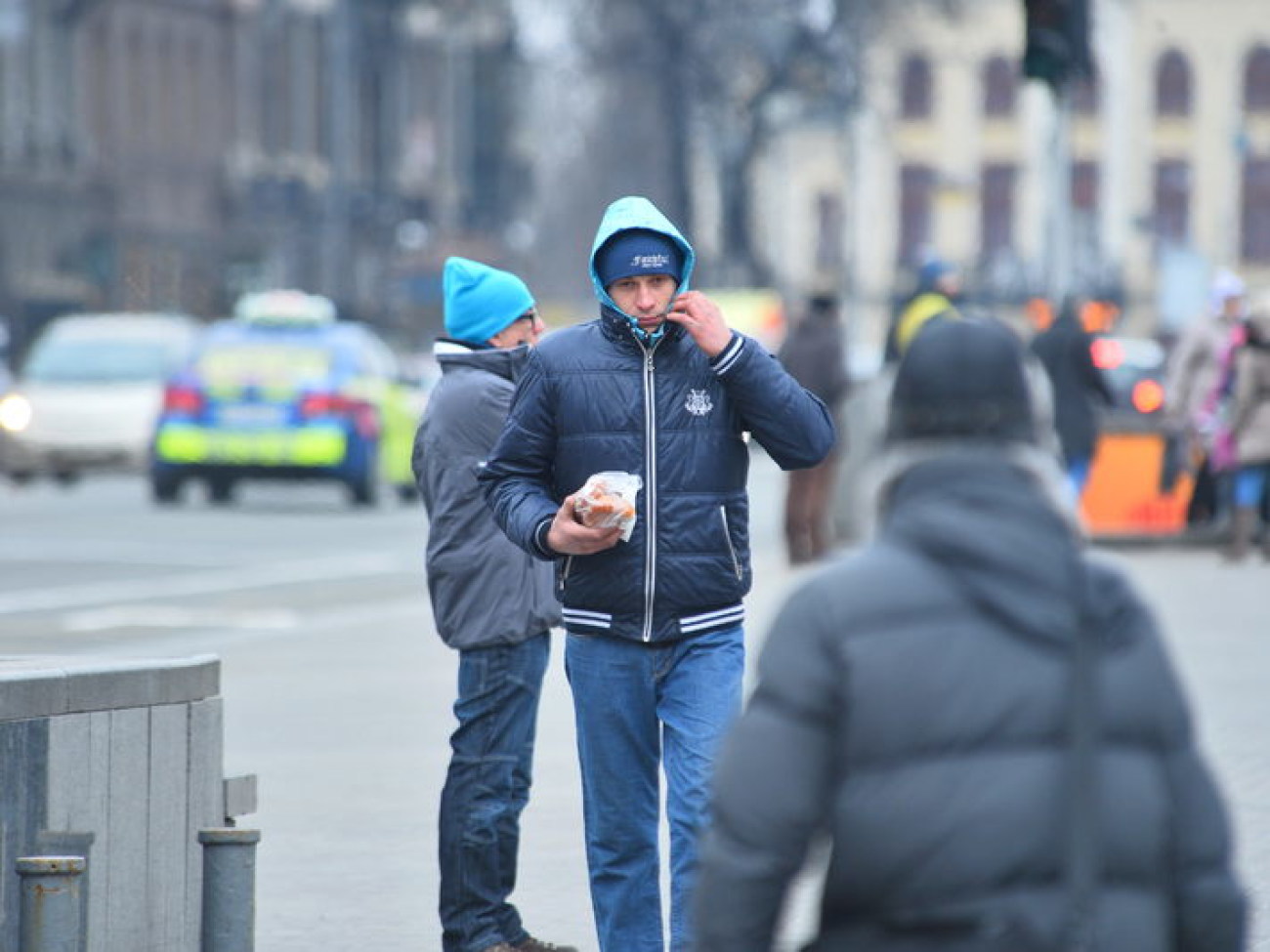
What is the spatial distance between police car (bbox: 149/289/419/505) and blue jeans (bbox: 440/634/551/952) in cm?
2025

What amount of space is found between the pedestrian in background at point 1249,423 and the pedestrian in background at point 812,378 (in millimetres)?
2475

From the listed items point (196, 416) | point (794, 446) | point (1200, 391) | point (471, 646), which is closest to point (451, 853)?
point (471, 646)

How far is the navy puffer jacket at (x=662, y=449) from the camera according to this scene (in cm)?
652

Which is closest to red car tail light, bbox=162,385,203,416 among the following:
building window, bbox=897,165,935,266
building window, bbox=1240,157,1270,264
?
building window, bbox=1240,157,1270,264

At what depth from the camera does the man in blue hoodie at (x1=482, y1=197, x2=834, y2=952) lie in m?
6.52

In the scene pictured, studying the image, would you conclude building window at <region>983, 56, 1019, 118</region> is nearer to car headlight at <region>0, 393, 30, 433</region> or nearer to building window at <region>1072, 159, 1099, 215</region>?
building window at <region>1072, 159, 1099, 215</region>

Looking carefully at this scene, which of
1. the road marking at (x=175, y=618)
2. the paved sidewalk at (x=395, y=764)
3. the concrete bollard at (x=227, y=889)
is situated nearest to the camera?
the concrete bollard at (x=227, y=889)

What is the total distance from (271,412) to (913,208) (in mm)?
88600

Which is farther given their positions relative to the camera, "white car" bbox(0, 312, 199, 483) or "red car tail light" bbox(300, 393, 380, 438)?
"white car" bbox(0, 312, 199, 483)

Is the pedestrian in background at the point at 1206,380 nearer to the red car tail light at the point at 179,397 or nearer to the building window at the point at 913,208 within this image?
the red car tail light at the point at 179,397

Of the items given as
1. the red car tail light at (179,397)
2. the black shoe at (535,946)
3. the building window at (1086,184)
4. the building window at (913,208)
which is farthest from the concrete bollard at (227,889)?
the building window at (913,208)

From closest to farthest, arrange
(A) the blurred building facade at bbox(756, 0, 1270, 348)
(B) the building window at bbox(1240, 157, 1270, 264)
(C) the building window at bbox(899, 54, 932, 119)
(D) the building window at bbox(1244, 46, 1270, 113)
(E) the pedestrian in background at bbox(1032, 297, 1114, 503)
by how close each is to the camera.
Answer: (E) the pedestrian in background at bbox(1032, 297, 1114, 503), (A) the blurred building facade at bbox(756, 0, 1270, 348), (D) the building window at bbox(1244, 46, 1270, 113), (B) the building window at bbox(1240, 157, 1270, 264), (C) the building window at bbox(899, 54, 932, 119)

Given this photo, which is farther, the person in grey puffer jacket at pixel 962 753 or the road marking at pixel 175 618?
the road marking at pixel 175 618

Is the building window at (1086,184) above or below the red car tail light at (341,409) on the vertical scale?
above
